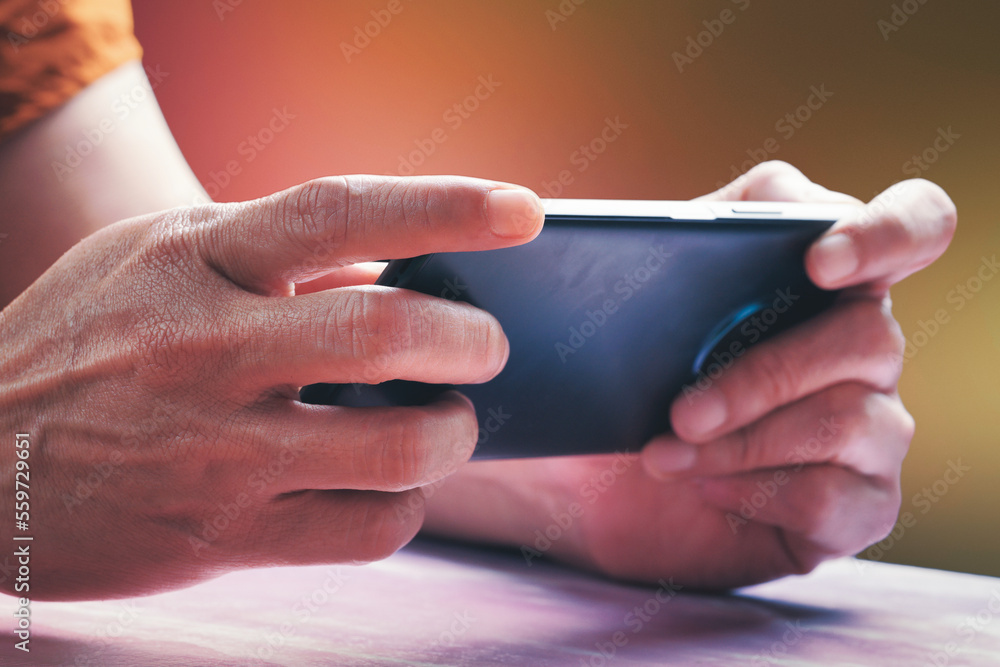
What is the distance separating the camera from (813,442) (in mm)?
624

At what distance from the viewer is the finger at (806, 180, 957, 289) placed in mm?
517

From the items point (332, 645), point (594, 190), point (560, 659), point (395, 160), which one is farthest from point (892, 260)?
point (395, 160)

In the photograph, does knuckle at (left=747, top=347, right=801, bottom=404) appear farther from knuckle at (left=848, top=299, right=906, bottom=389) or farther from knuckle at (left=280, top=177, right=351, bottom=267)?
knuckle at (left=280, top=177, right=351, bottom=267)

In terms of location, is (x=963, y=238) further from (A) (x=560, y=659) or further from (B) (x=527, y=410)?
(A) (x=560, y=659)

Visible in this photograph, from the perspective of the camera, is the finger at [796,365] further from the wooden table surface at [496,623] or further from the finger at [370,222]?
the finger at [370,222]

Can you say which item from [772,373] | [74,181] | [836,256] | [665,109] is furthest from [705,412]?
[665,109]

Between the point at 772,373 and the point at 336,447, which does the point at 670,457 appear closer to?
the point at 772,373

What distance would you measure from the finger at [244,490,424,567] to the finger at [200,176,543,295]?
15cm

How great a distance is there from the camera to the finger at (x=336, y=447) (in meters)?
0.41

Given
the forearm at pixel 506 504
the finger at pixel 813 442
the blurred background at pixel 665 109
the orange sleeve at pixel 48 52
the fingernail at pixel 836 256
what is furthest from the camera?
the blurred background at pixel 665 109

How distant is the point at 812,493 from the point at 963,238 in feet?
3.58

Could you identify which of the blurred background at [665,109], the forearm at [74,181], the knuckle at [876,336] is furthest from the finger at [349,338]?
the blurred background at [665,109]

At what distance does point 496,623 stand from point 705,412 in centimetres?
25

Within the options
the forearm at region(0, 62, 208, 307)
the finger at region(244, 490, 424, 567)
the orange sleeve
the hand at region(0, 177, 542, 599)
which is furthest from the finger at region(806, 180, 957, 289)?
the orange sleeve
